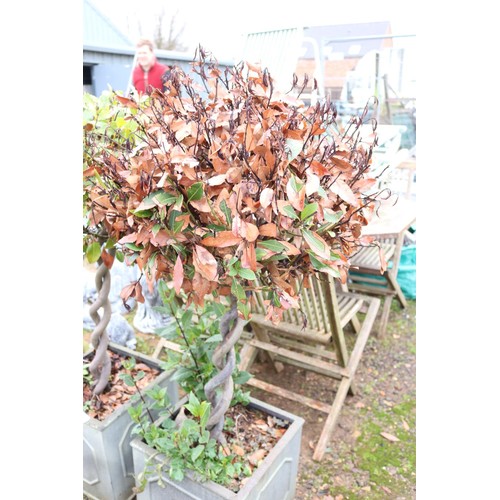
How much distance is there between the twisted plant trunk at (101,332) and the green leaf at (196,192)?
813 millimetres

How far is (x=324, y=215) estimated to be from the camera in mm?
969

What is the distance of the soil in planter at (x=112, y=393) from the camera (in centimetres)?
168

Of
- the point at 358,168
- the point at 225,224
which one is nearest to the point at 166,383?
the point at 225,224

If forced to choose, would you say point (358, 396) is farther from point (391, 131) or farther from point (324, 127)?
point (391, 131)

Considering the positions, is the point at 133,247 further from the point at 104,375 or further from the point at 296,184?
the point at 104,375

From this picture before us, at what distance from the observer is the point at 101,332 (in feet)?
5.60

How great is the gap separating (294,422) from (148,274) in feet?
2.67

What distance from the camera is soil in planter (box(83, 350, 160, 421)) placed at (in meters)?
1.68

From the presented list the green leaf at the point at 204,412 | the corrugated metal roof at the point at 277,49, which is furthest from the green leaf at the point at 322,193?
the corrugated metal roof at the point at 277,49

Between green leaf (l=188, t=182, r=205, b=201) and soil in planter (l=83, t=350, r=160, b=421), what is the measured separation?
96 cm

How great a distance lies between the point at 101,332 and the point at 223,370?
0.60m

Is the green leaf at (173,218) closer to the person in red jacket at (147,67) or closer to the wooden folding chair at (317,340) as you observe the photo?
the wooden folding chair at (317,340)

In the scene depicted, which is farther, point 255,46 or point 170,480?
point 255,46
